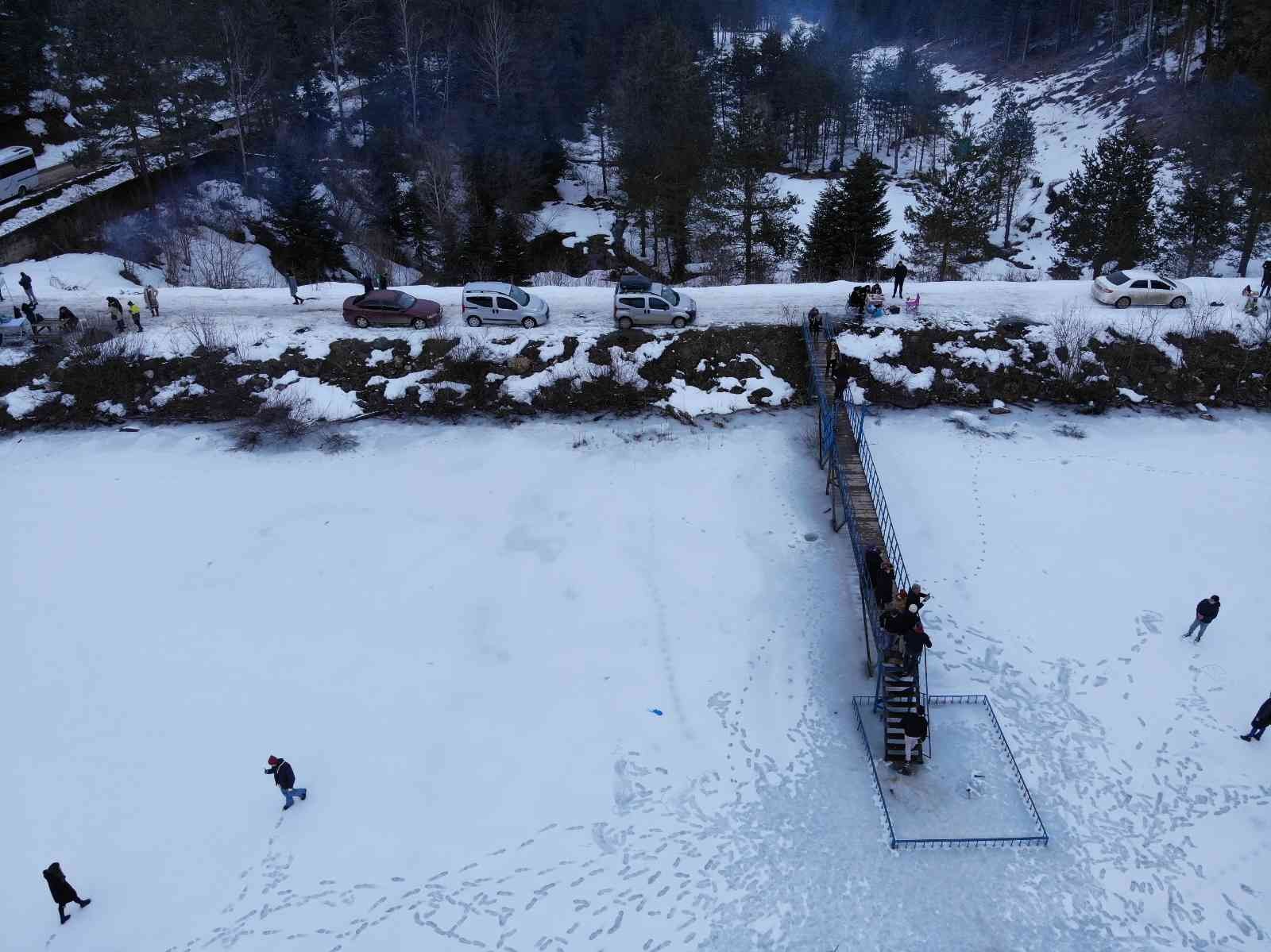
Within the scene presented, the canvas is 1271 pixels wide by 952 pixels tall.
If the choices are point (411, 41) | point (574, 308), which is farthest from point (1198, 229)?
point (411, 41)

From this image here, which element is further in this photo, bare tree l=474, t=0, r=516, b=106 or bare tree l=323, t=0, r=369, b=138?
bare tree l=323, t=0, r=369, b=138

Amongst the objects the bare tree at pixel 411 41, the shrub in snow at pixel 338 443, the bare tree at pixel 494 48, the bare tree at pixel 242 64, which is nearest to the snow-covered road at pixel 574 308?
the shrub in snow at pixel 338 443

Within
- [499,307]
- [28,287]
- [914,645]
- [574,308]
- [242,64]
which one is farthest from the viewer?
[242,64]

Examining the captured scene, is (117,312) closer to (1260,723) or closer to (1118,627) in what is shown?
(1118,627)

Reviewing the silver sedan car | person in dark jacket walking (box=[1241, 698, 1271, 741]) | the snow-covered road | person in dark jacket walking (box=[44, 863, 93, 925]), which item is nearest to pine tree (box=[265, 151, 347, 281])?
the snow-covered road

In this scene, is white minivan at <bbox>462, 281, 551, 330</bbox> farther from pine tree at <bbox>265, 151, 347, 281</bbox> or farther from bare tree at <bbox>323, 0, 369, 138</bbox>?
bare tree at <bbox>323, 0, 369, 138</bbox>
